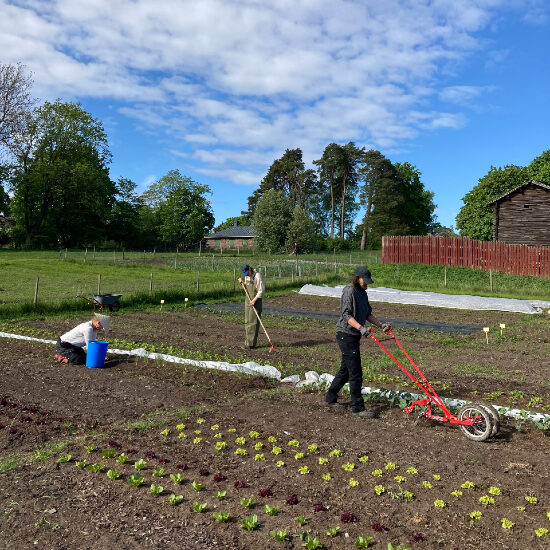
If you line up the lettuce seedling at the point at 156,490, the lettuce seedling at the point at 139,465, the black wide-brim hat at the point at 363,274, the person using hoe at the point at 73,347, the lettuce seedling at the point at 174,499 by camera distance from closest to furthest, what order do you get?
1. the lettuce seedling at the point at 174,499
2. the lettuce seedling at the point at 156,490
3. the lettuce seedling at the point at 139,465
4. the black wide-brim hat at the point at 363,274
5. the person using hoe at the point at 73,347

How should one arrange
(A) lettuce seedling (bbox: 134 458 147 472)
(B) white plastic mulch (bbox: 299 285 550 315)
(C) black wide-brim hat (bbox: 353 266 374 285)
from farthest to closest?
(B) white plastic mulch (bbox: 299 285 550 315) < (C) black wide-brim hat (bbox: 353 266 374 285) < (A) lettuce seedling (bbox: 134 458 147 472)

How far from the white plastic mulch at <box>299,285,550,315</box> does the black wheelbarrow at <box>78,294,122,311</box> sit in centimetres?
998

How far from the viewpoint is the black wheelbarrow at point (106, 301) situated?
17.3m

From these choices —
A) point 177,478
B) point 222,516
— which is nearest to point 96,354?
point 177,478

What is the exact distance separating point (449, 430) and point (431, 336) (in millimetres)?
7896

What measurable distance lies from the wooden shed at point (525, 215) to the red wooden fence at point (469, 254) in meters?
4.80

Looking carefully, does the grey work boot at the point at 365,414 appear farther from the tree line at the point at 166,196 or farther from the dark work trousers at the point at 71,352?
the tree line at the point at 166,196

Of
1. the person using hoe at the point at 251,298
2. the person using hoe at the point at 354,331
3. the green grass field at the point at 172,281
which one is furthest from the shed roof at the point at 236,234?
the person using hoe at the point at 354,331

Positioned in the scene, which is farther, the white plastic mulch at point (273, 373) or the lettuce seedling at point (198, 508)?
the white plastic mulch at point (273, 373)

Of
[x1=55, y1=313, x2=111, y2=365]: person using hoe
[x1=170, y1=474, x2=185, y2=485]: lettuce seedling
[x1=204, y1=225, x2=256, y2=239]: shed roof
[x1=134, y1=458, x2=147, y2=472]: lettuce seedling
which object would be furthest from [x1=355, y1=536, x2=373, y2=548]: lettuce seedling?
[x1=204, y1=225, x2=256, y2=239]: shed roof

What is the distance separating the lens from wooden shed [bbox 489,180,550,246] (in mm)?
36312

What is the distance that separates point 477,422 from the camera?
5.94 metres

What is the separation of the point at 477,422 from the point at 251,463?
2.69m

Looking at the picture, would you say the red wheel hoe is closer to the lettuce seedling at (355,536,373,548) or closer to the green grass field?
the lettuce seedling at (355,536,373,548)
